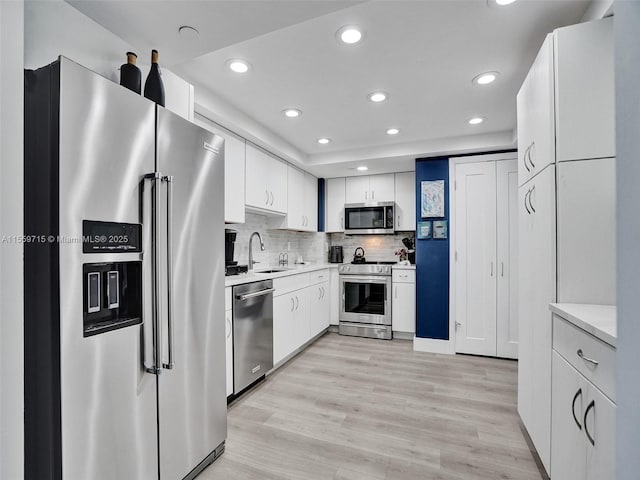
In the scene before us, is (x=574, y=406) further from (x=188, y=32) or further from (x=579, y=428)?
(x=188, y=32)

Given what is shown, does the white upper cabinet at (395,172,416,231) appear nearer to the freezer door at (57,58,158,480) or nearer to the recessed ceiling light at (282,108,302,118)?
the recessed ceiling light at (282,108,302,118)

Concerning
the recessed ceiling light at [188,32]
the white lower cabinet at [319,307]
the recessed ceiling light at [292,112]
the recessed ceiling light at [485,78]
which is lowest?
the white lower cabinet at [319,307]

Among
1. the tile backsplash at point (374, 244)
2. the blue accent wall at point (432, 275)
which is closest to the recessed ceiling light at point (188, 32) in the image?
the blue accent wall at point (432, 275)

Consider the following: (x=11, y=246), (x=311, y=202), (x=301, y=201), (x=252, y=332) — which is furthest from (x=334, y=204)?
(x=11, y=246)

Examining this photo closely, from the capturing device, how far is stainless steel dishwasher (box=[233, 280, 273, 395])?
8.29 ft

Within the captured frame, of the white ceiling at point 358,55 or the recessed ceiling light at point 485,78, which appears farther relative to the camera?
the recessed ceiling light at point 485,78

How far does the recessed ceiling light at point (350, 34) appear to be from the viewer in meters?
1.74

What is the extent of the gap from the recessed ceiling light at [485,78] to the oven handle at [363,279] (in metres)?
2.50

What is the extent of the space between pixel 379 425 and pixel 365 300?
2242 mm

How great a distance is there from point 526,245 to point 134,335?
2134 millimetres

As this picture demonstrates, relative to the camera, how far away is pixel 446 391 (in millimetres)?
2719

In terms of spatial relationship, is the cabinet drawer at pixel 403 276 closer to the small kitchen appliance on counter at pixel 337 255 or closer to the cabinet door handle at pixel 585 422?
the small kitchen appliance on counter at pixel 337 255

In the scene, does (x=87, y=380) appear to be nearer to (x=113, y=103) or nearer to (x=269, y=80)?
(x=113, y=103)

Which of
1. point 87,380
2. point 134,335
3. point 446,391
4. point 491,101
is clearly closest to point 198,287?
point 134,335
